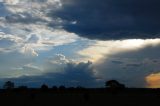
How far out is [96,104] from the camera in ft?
303

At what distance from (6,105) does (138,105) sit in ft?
76.6

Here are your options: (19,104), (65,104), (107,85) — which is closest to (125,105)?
(65,104)

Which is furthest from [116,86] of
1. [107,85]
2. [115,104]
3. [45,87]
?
[115,104]

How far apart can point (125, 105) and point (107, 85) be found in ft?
240

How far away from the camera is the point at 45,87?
589ft

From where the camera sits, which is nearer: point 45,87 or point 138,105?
point 138,105

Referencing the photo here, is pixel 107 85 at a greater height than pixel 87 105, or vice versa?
pixel 107 85

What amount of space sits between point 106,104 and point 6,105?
710 inches

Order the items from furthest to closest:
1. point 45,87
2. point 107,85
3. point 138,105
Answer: point 45,87 → point 107,85 → point 138,105

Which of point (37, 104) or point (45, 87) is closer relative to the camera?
point (37, 104)

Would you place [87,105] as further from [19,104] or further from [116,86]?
[116,86]

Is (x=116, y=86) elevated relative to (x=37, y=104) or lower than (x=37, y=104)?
elevated

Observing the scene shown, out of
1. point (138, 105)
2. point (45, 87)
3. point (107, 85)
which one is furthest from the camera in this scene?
point (45, 87)

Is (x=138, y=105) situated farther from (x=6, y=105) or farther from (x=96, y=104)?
(x=6, y=105)
